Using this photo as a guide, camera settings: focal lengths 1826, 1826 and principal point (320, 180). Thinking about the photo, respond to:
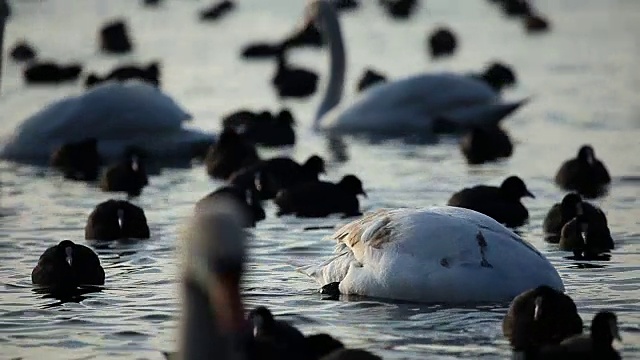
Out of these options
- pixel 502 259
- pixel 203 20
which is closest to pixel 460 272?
pixel 502 259

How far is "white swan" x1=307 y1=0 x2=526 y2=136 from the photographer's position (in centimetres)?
2028

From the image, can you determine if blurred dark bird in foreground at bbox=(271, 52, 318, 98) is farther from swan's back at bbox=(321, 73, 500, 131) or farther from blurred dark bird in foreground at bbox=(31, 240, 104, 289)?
blurred dark bird in foreground at bbox=(31, 240, 104, 289)

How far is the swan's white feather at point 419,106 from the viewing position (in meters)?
20.3

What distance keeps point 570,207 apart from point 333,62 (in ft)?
32.3

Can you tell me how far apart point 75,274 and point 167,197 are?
473 cm

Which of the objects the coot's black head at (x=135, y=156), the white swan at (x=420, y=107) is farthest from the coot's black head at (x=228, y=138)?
the white swan at (x=420, y=107)

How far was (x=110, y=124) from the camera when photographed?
18422 millimetres

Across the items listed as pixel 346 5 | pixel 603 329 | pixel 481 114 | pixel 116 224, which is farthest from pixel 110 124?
pixel 346 5

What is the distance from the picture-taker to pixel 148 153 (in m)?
18.3

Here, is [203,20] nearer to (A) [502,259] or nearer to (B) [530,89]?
Result: (B) [530,89]

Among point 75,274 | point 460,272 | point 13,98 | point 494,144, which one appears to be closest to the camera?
point 460,272

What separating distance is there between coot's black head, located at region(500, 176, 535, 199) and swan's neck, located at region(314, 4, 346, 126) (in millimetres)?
7677

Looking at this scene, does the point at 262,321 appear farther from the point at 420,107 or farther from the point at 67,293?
the point at 420,107

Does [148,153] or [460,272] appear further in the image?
[148,153]
